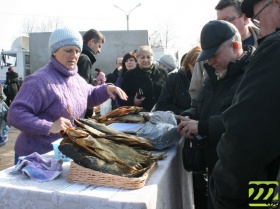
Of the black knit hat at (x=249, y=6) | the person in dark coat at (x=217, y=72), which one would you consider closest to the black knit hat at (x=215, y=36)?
the person in dark coat at (x=217, y=72)

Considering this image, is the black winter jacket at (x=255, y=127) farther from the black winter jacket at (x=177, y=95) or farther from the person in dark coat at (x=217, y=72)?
the black winter jacket at (x=177, y=95)

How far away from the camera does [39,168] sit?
66.5 inches

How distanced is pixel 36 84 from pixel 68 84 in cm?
26

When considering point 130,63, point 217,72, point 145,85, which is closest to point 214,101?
point 217,72

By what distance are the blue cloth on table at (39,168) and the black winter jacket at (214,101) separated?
0.88 m

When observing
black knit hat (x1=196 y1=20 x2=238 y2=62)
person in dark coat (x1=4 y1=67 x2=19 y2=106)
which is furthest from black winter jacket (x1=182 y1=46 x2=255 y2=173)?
person in dark coat (x1=4 y1=67 x2=19 y2=106)

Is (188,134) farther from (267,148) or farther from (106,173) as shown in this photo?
(267,148)

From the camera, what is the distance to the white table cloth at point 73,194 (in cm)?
136

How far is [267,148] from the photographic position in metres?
1.07

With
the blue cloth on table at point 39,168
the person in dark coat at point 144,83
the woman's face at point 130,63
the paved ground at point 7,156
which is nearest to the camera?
the blue cloth on table at point 39,168

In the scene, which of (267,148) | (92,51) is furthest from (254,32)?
(267,148)

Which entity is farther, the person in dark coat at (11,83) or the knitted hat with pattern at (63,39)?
the person in dark coat at (11,83)

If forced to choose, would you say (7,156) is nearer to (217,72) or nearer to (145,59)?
(145,59)

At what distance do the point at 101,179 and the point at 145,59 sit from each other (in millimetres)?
2763
